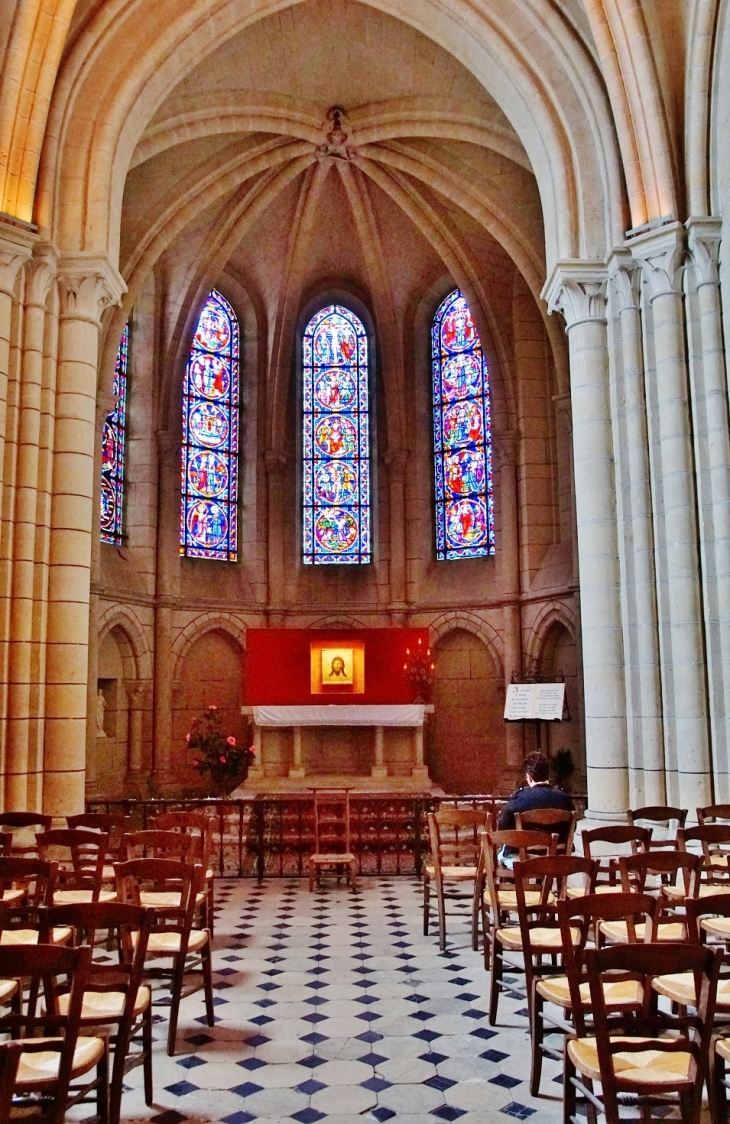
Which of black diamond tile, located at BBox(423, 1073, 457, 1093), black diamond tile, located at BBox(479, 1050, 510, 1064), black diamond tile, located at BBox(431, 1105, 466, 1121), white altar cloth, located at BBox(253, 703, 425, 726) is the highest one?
white altar cloth, located at BBox(253, 703, 425, 726)

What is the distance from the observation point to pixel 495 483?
1830cm

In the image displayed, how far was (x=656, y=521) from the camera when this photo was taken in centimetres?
923

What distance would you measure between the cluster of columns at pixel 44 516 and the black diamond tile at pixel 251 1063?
4830mm

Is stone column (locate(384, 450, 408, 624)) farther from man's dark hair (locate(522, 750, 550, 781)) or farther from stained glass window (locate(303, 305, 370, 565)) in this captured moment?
man's dark hair (locate(522, 750, 550, 781))

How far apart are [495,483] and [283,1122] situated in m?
14.9

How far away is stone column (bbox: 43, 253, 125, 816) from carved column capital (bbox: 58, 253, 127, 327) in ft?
0.03

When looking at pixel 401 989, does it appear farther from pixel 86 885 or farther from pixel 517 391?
pixel 517 391

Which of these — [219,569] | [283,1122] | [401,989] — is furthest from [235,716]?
[283,1122]

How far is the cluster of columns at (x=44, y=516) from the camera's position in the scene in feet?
30.0

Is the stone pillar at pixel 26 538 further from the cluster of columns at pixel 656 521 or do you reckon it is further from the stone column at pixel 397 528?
the stone column at pixel 397 528

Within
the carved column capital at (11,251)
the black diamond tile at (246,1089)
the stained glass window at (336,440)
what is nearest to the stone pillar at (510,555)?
the stained glass window at (336,440)

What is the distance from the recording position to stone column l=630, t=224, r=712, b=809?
340 inches

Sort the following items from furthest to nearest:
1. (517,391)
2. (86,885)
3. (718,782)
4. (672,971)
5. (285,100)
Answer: (517,391) < (285,100) < (718,782) < (86,885) < (672,971)

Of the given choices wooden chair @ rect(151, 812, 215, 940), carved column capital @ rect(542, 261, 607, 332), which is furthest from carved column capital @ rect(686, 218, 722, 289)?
wooden chair @ rect(151, 812, 215, 940)
